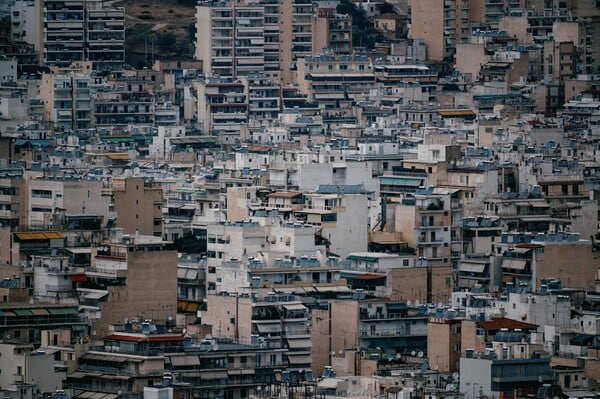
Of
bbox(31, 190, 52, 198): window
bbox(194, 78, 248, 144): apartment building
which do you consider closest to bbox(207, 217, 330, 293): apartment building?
bbox(31, 190, 52, 198): window

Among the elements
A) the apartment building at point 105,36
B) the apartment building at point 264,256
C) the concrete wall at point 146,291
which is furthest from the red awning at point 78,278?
the apartment building at point 105,36

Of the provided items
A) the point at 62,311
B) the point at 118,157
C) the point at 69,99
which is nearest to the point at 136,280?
the point at 62,311

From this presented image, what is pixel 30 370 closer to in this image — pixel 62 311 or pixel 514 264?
pixel 62 311

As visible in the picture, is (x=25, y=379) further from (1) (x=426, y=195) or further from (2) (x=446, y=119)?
(2) (x=446, y=119)

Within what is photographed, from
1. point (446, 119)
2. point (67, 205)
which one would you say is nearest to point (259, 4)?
point (446, 119)

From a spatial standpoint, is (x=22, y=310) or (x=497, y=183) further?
(x=497, y=183)

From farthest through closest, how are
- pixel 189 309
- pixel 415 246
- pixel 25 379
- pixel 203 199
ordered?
pixel 203 199
pixel 415 246
pixel 189 309
pixel 25 379

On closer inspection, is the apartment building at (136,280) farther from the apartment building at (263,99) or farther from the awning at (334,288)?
the apartment building at (263,99)
